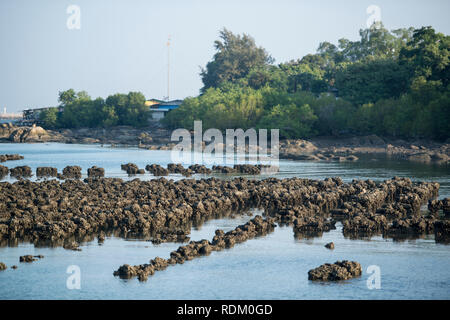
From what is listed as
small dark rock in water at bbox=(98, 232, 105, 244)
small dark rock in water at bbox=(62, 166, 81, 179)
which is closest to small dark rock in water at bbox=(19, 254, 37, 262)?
small dark rock in water at bbox=(98, 232, 105, 244)

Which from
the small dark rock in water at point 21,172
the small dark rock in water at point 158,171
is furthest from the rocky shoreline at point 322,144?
the small dark rock in water at point 21,172

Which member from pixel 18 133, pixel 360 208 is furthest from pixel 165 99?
pixel 360 208

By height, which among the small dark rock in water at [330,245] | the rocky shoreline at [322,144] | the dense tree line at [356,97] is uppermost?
the dense tree line at [356,97]

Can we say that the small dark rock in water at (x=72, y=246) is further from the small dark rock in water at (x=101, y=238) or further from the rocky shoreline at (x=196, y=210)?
the small dark rock in water at (x=101, y=238)

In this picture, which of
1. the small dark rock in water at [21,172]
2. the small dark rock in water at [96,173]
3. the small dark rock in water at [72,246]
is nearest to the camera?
the small dark rock in water at [72,246]

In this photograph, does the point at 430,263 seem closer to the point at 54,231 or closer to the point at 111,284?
the point at 111,284

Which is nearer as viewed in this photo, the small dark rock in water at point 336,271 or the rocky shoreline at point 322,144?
the small dark rock in water at point 336,271

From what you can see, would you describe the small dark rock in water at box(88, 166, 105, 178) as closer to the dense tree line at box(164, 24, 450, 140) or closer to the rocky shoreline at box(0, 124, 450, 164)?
the rocky shoreline at box(0, 124, 450, 164)

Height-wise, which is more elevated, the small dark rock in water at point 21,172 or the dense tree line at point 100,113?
the dense tree line at point 100,113

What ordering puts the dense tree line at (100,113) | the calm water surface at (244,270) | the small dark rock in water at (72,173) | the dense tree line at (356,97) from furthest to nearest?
1. the dense tree line at (100,113)
2. the dense tree line at (356,97)
3. the small dark rock in water at (72,173)
4. the calm water surface at (244,270)

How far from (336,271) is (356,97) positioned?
54.3 metres

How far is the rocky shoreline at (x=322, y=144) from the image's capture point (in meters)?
52.8

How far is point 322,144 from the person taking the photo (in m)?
64.4

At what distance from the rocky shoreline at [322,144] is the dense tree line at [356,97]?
1.75m
